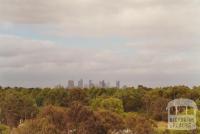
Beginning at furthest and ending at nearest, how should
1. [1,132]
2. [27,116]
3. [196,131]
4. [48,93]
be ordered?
[48,93]
[27,116]
[1,132]
[196,131]

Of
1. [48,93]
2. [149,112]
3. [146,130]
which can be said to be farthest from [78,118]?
[48,93]

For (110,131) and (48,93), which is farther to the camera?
(48,93)

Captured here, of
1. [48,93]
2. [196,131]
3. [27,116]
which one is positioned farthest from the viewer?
[48,93]

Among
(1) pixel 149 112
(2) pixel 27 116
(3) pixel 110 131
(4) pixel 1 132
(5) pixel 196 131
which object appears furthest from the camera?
(1) pixel 149 112

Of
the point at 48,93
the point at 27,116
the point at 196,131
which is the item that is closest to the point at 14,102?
the point at 27,116

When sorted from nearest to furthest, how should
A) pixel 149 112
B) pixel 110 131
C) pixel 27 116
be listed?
pixel 110 131
pixel 27 116
pixel 149 112

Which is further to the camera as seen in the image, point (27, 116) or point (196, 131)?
point (27, 116)

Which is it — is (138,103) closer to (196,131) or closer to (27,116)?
(27,116)

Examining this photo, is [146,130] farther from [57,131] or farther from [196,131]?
[57,131]
